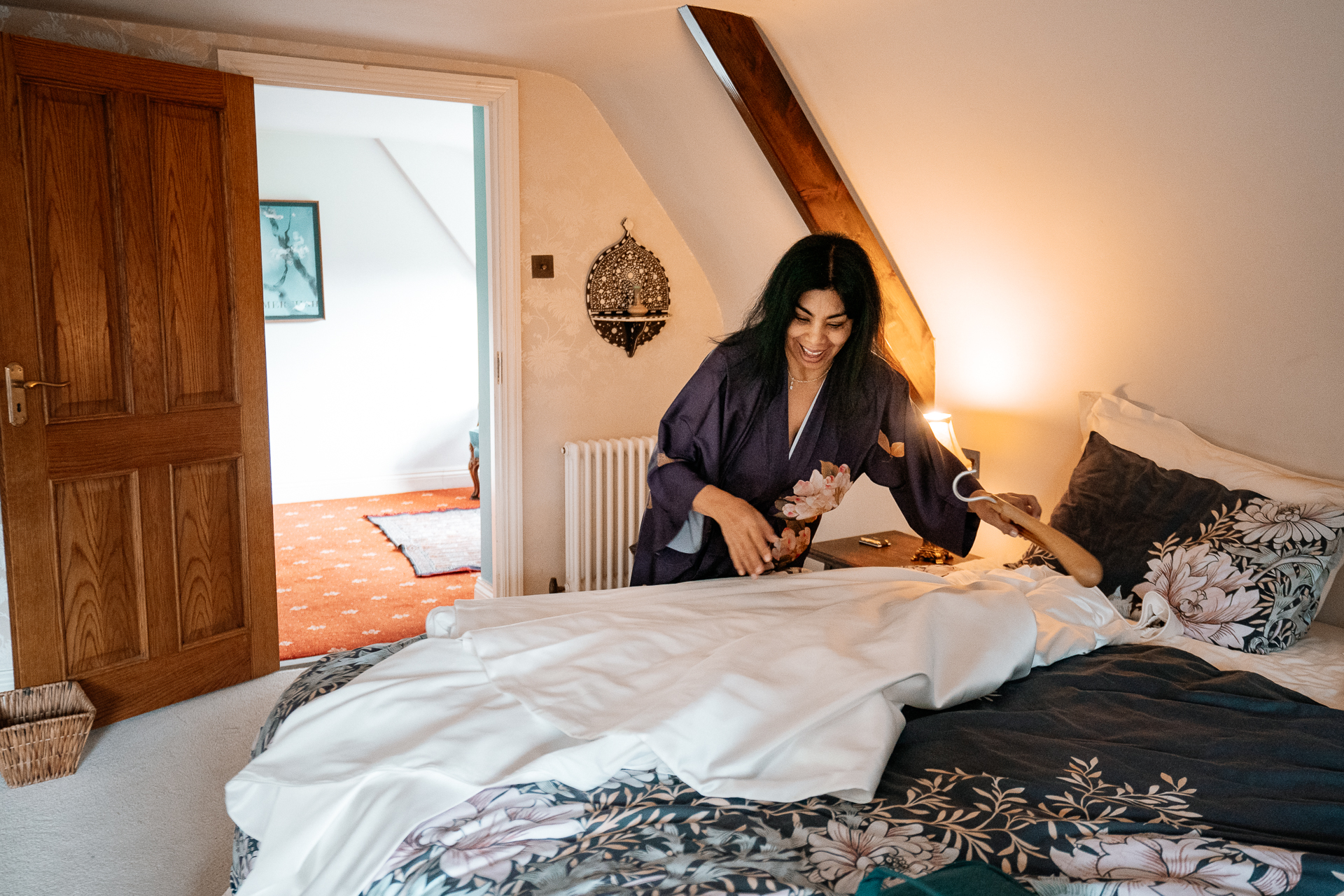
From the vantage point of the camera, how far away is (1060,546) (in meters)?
1.67

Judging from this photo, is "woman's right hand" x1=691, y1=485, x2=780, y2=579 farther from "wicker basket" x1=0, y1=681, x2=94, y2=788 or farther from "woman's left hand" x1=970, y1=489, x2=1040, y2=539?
"wicker basket" x1=0, y1=681, x2=94, y2=788

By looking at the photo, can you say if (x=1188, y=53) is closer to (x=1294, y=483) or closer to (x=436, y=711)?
(x=1294, y=483)

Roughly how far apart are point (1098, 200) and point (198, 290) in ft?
8.79

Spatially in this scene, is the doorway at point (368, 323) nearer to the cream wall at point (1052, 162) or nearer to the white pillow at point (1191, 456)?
the cream wall at point (1052, 162)

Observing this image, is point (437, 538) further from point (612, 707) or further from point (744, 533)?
point (612, 707)

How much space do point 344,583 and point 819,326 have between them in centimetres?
316

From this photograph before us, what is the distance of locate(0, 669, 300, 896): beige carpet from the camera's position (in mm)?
2162

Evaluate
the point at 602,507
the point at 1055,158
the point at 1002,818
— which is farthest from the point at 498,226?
the point at 1002,818

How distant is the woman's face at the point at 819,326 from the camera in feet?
6.42

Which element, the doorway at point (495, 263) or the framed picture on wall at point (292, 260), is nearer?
the doorway at point (495, 263)

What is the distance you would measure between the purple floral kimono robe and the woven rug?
2669 mm

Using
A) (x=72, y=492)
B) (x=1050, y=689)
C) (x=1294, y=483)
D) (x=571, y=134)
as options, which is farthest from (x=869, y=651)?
(x=571, y=134)

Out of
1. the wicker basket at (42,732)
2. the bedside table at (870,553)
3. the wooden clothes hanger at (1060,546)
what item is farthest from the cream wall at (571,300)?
the wooden clothes hanger at (1060,546)

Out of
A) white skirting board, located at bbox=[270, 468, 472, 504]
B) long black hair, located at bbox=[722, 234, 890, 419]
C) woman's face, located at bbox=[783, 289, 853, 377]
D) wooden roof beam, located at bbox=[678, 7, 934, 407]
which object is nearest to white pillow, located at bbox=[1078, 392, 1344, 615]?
wooden roof beam, located at bbox=[678, 7, 934, 407]
